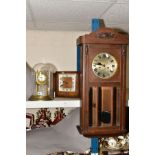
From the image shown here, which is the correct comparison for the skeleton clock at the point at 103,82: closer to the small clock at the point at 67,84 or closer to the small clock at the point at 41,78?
the small clock at the point at 67,84

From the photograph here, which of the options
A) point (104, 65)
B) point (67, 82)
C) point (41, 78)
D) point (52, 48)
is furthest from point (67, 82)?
point (52, 48)

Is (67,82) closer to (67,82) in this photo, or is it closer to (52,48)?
(67,82)

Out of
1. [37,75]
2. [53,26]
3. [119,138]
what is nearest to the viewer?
[37,75]

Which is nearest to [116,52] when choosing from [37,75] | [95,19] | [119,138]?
[95,19]

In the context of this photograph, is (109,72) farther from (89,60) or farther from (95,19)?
(95,19)

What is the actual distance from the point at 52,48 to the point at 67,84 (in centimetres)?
68

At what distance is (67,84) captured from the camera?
1552 mm

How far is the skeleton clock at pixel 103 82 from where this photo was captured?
1388mm

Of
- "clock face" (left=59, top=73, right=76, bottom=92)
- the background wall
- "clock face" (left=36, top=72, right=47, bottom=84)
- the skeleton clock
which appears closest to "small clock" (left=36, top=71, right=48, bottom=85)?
"clock face" (left=36, top=72, right=47, bottom=84)

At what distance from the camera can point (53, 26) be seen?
194 centimetres

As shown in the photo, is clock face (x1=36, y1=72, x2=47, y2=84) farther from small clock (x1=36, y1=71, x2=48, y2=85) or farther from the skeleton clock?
the skeleton clock

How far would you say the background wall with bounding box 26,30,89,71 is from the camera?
7.00 ft

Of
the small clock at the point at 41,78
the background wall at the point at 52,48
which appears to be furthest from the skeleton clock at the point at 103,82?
the background wall at the point at 52,48
